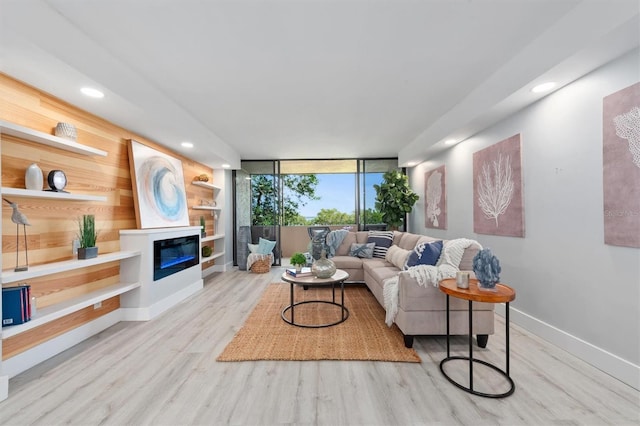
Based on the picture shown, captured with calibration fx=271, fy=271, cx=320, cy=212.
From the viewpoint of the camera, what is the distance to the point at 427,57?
7.97 feet

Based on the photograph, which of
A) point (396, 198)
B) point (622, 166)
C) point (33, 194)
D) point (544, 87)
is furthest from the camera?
point (396, 198)

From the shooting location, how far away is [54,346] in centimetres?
239

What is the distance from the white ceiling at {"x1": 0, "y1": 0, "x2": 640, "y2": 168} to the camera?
1.82 m

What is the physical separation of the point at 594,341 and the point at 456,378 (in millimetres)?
1204

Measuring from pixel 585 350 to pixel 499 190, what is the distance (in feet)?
5.63

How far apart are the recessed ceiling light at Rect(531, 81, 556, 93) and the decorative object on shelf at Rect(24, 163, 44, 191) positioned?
169 inches

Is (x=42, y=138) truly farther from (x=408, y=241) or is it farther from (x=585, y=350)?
(x=585, y=350)

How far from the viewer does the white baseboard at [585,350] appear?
1.89 metres

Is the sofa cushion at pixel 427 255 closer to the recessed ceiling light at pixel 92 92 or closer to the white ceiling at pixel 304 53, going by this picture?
the white ceiling at pixel 304 53

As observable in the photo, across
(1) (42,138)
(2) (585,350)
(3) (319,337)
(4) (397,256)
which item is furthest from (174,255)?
(2) (585,350)

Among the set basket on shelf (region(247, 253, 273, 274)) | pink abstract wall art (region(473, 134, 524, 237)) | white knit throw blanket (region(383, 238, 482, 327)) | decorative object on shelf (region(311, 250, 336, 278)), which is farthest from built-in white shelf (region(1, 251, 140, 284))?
pink abstract wall art (region(473, 134, 524, 237))

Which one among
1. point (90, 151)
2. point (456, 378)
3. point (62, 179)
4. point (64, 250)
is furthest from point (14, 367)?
point (456, 378)

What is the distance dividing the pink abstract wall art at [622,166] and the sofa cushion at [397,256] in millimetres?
1879

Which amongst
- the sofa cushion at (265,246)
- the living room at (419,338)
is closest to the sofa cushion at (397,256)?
the living room at (419,338)
